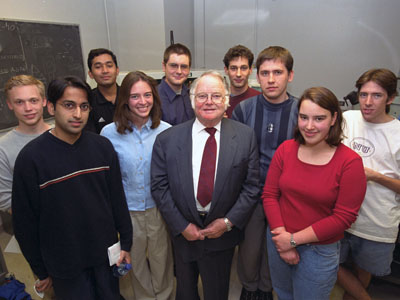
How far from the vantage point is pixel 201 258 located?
1.51 metres

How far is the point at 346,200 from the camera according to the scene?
3.84 feet

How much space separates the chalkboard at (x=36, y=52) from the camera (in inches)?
94.9

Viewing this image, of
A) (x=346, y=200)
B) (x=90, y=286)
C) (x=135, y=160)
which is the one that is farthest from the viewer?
(x=135, y=160)

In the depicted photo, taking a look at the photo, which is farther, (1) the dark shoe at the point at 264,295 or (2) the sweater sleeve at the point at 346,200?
(1) the dark shoe at the point at 264,295

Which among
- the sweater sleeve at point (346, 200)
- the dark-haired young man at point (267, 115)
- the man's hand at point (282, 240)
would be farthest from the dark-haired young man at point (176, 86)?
the sweater sleeve at point (346, 200)

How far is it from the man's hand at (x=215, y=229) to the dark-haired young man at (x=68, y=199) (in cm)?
51

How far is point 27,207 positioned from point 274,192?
1.20 meters

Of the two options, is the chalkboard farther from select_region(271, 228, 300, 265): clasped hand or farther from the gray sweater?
select_region(271, 228, 300, 265): clasped hand

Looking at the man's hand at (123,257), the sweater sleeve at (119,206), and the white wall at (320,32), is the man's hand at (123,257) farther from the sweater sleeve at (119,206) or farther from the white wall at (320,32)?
the white wall at (320,32)

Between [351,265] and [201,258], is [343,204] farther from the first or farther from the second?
[351,265]

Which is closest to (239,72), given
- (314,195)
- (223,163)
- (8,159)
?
(223,163)

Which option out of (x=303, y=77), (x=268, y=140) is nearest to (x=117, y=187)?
(x=268, y=140)

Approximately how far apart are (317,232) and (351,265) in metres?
1.24

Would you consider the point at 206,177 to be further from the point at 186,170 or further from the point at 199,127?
the point at 199,127
